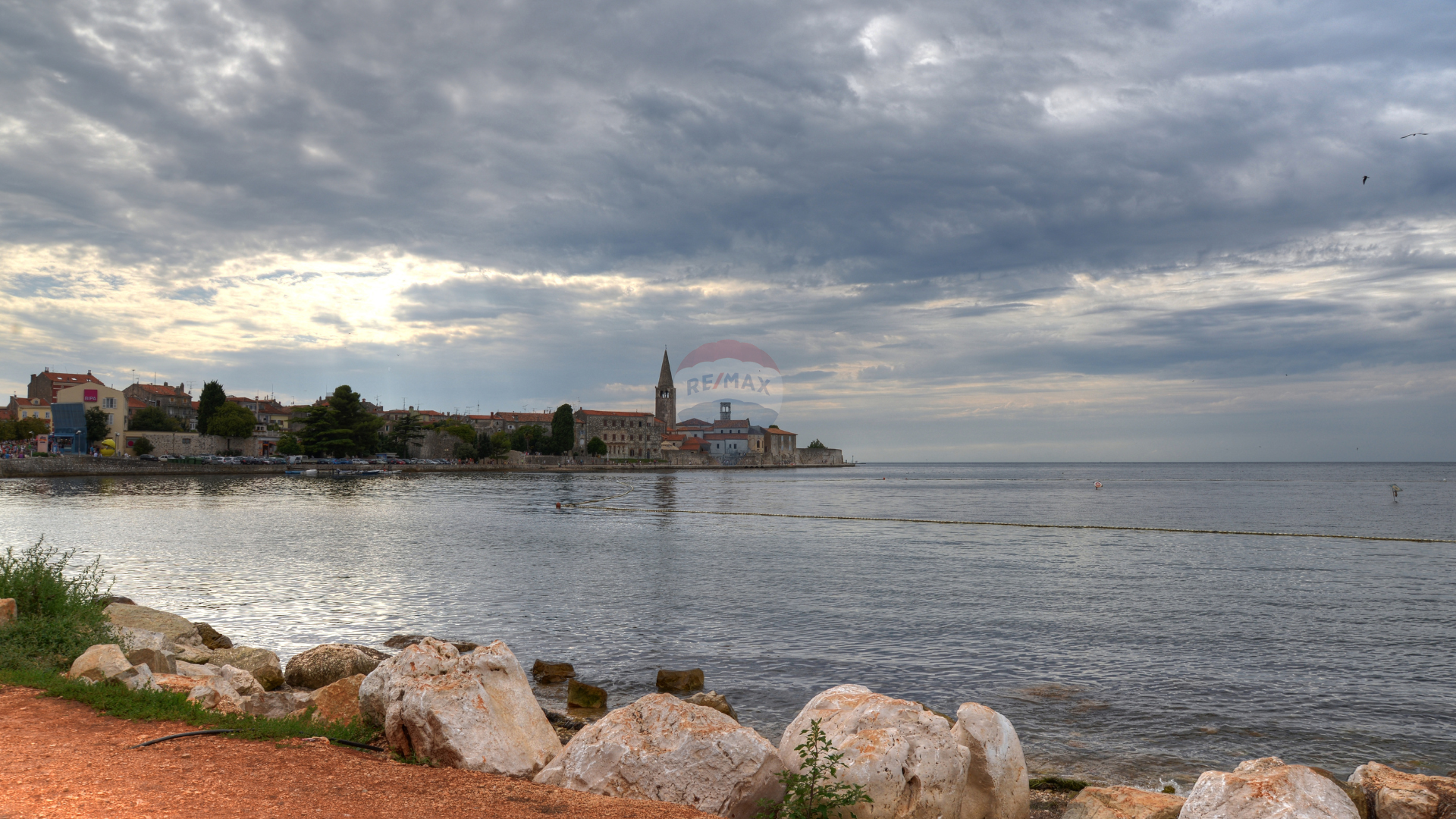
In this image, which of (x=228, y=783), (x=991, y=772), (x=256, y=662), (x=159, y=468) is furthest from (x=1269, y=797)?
(x=159, y=468)

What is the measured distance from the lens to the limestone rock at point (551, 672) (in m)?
14.7

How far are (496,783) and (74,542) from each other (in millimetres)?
39419

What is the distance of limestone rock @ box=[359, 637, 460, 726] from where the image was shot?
8180 millimetres

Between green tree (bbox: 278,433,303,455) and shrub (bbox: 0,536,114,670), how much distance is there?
5766 inches

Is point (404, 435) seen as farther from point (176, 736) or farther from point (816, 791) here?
point (816, 791)

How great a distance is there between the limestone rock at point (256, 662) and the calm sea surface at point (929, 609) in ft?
12.3

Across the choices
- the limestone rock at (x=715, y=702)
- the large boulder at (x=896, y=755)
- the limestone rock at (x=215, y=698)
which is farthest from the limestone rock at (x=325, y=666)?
the large boulder at (x=896, y=755)

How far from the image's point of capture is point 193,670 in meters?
12.0

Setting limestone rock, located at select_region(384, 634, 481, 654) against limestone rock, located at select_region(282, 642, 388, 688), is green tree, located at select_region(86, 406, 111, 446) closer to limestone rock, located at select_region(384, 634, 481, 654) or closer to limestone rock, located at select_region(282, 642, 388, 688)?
limestone rock, located at select_region(384, 634, 481, 654)

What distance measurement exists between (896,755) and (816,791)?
0.83 metres

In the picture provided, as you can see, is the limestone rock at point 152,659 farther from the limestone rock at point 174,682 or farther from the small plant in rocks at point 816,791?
the small plant in rocks at point 816,791

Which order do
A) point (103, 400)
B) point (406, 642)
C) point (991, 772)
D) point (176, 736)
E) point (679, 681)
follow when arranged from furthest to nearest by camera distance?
point (103, 400), point (406, 642), point (679, 681), point (991, 772), point (176, 736)

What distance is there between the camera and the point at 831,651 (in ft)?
56.0

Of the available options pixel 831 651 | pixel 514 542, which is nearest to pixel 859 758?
pixel 831 651
